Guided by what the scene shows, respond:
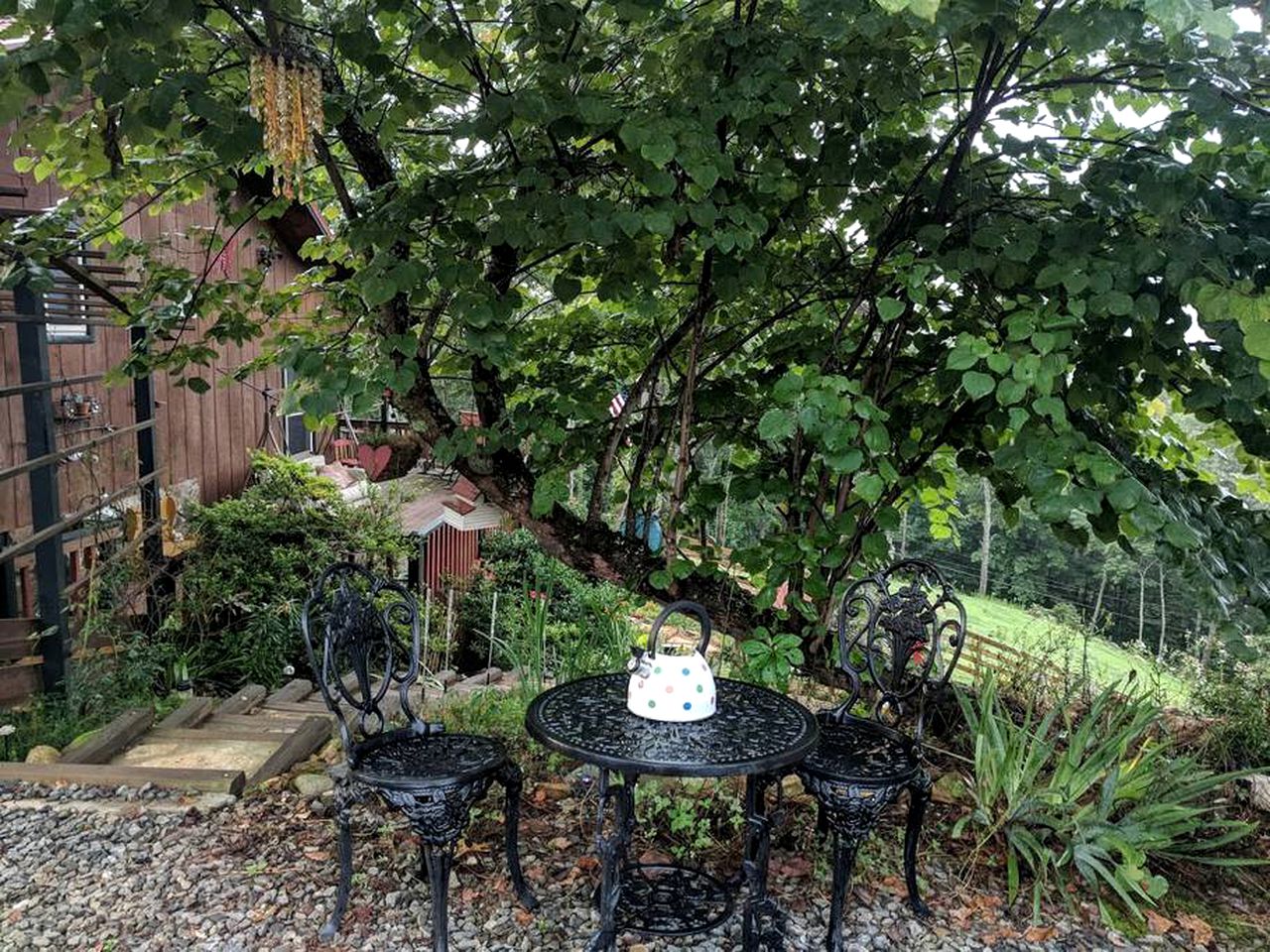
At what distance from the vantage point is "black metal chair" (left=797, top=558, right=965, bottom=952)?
2.08 meters

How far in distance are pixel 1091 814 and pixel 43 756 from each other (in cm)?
366

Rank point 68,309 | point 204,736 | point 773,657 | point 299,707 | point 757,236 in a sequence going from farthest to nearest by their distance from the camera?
point 68,309 < point 299,707 < point 204,736 < point 773,657 < point 757,236

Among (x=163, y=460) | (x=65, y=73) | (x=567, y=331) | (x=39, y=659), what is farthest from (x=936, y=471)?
(x=163, y=460)

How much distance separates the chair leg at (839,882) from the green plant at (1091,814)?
0.53 m

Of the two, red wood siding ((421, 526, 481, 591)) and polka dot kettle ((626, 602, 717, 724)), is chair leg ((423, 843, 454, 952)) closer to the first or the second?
polka dot kettle ((626, 602, 717, 724))

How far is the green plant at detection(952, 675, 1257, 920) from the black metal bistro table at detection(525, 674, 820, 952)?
0.77 meters

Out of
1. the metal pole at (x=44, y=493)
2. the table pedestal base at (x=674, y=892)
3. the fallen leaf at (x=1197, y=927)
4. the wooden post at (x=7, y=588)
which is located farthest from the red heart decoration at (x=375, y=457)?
the fallen leaf at (x=1197, y=927)

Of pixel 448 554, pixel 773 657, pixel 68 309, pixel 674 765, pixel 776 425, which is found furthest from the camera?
pixel 448 554

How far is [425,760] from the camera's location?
213cm

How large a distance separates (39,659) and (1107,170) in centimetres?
450

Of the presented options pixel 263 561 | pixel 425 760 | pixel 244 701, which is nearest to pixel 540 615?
pixel 425 760

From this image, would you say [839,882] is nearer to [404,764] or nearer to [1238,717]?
[404,764]

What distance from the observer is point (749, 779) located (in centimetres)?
211

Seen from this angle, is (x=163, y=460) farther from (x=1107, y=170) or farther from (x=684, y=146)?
(x=1107, y=170)
